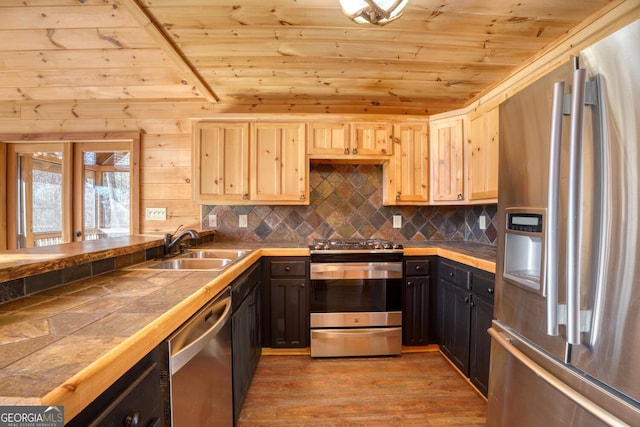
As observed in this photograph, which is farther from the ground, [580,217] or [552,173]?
[552,173]

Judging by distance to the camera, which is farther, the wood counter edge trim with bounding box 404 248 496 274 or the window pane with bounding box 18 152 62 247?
the window pane with bounding box 18 152 62 247

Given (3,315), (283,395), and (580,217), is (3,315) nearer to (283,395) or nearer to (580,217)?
(283,395)

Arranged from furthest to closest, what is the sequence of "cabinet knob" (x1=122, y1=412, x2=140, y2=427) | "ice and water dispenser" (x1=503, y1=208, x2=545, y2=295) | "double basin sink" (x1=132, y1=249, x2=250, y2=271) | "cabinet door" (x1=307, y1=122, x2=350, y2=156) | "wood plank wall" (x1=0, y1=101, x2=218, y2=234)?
"wood plank wall" (x1=0, y1=101, x2=218, y2=234), "cabinet door" (x1=307, y1=122, x2=350, y2=156), "double basin sink" (x1=132, y1=249, x2=250, y2=271), "ice and water dispenser" (x1=503, y1=208, x2=545, y2=295), "cabinet knob" (x1=122, y1=412, x2=140, y2=427)

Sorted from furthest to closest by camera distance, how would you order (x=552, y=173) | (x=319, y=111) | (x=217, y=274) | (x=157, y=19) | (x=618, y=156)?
(x=319, y=111)
(x=157, y=19)
(x=217, y=274)
(x=552, y=173)
(x=618, y=156)

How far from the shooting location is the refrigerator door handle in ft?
2.41

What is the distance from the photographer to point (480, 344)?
1796 millimetres

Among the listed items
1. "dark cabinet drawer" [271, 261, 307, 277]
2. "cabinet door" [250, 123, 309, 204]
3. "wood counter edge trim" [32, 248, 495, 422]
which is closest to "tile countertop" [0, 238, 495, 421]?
"wood counter edge trim" [32, 248, 495, 422]

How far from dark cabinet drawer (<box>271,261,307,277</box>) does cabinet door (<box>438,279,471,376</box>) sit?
3.93 feet

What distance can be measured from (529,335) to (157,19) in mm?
2453

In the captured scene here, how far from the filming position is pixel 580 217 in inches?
31.3

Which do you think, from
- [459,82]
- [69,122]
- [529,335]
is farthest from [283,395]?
[69,122]

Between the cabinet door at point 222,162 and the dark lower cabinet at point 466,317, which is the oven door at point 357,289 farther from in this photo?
the cabinet door at point 222,162

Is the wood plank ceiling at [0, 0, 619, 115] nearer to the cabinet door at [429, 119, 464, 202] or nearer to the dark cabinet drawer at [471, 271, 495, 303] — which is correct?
the cabinet door at [429, 119, 464, 202]

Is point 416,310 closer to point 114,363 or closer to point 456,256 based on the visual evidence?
point 456,256
